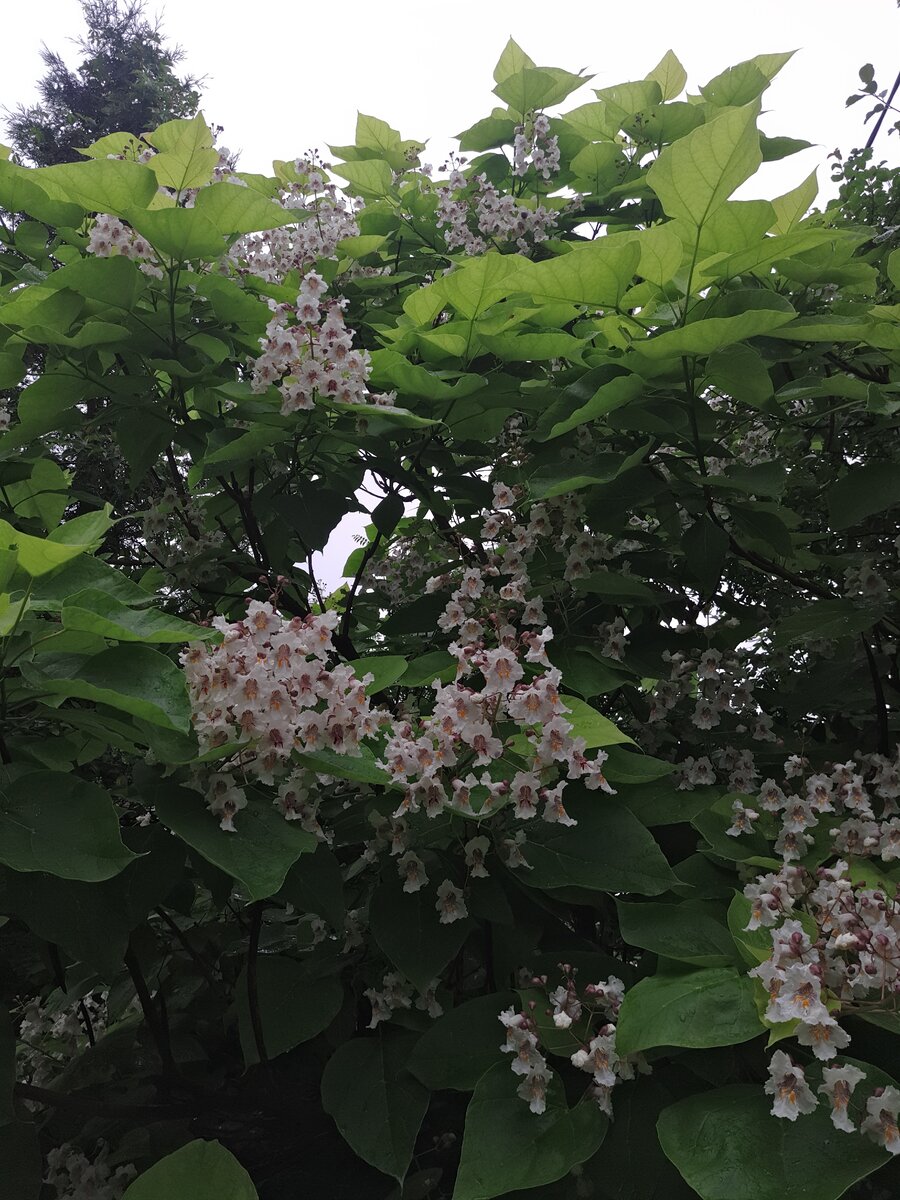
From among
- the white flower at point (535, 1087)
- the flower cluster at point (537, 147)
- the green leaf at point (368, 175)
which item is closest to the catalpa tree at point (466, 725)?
the white flower at point (535, 1087)

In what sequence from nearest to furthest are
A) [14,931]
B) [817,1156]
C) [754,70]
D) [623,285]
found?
[817,1156], [623,285], [14,931], [754,70]

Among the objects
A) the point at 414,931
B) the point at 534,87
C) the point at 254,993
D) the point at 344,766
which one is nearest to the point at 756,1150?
the point at 414,931

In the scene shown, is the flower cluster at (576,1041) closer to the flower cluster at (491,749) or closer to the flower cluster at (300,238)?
the flower cluster at (491,749)

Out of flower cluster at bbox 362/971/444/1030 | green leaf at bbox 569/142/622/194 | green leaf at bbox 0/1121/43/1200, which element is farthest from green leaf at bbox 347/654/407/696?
green leaf at bbox 569/142/622/194

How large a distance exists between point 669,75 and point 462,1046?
8.18 ft

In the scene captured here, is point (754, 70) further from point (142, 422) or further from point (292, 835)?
point (292, 835)

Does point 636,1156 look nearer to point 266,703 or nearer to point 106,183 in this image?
point 266,703

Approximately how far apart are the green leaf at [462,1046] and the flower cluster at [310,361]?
3.46 feet

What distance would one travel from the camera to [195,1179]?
118cm

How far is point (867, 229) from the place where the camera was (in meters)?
2.13

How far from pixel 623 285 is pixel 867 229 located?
96 cm

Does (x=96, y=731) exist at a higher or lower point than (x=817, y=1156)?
higher

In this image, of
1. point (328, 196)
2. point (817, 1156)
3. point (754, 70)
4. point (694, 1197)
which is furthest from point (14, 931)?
point (754, 70)

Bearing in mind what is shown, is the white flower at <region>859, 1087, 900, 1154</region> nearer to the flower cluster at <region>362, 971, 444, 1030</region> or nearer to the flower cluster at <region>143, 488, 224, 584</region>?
the flower cluster at <region>362, 971, 444, 1030</region>
